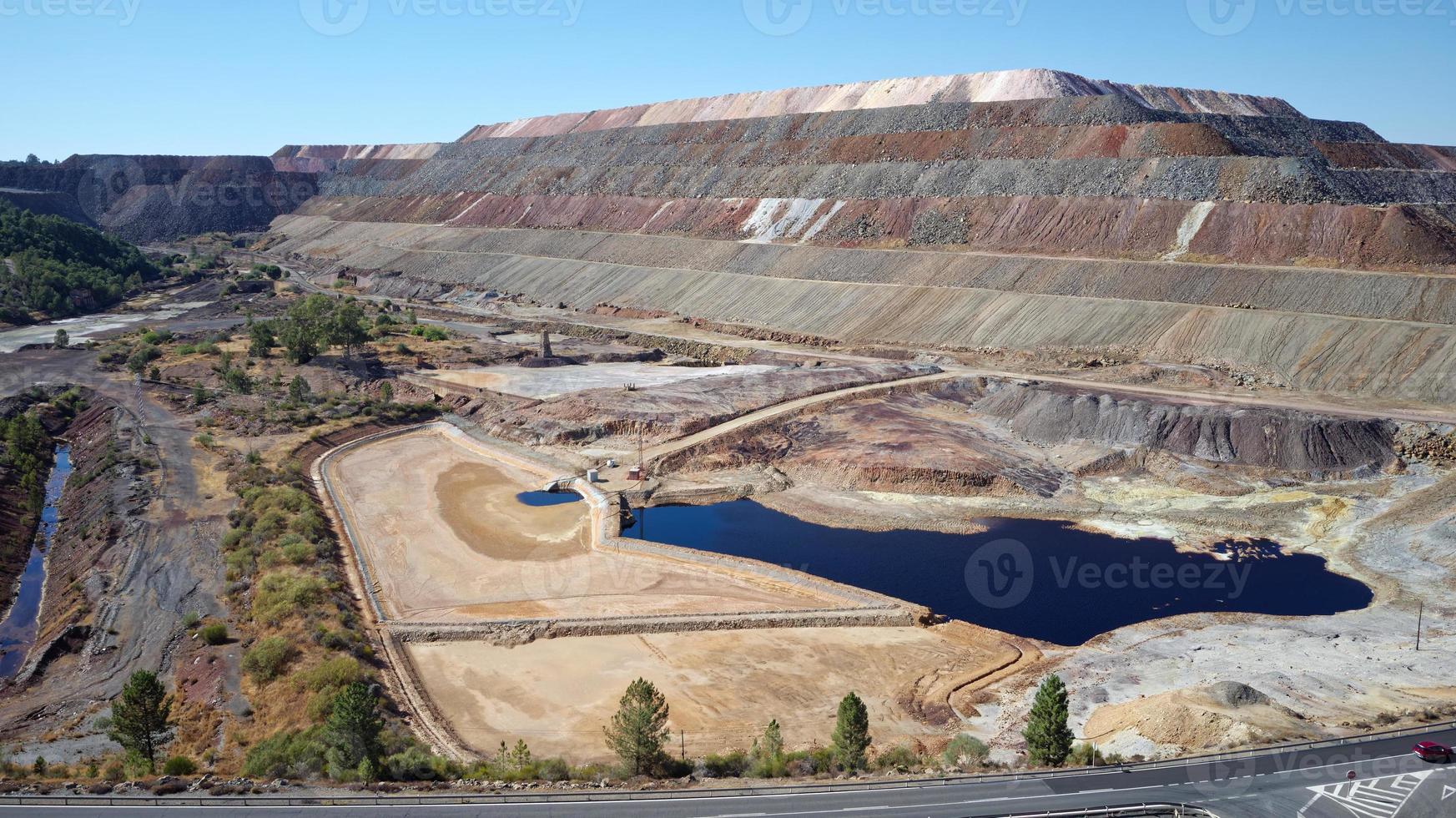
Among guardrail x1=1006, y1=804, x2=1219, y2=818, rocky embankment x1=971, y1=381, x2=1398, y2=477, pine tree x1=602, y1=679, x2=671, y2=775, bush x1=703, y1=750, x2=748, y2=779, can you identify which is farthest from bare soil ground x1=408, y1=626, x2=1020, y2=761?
rocky embankment x1=971, y1=381, x2=1398, y2=477

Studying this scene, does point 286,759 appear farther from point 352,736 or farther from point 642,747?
point 642,747

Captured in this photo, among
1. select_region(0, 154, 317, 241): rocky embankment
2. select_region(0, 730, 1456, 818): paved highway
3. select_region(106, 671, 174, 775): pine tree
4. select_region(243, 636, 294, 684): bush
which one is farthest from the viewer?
select_region(0, 154, 317, 241): rocky embankment

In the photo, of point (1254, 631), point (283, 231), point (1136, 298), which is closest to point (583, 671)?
point (1254, 631)

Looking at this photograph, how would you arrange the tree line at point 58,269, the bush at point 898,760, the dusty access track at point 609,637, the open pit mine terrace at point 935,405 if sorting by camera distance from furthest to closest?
the tree line at point 58,269 → the open pit mine terrace at point 935,405 → the dusty access track at point 609,637 → the bush at point 898,760

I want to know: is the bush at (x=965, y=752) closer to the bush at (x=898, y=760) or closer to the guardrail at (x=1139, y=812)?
the bush at (x=898, y=760)

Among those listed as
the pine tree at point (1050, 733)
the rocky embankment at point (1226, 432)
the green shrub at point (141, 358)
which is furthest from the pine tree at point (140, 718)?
the green shrub at point (141, 358)

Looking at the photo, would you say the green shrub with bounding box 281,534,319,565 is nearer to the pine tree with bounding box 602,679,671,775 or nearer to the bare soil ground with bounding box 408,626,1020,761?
the bare soil ground with bounding box 408,626,1020,761
